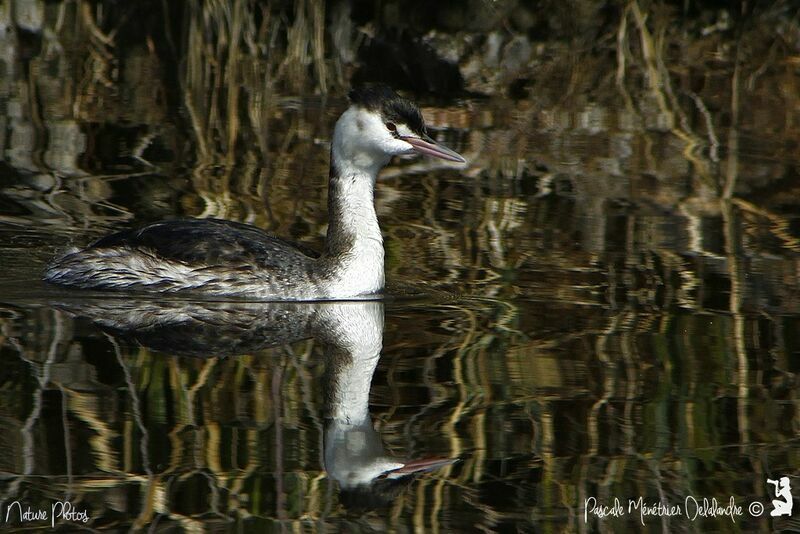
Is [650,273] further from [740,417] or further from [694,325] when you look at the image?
[740,417]

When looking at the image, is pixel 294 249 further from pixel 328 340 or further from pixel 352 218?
pixel 328 340

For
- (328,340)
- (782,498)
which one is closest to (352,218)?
(328,340)

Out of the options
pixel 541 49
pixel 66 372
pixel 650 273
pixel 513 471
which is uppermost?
pixel 541 49

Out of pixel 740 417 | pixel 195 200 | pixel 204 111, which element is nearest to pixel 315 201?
pixel 195 200

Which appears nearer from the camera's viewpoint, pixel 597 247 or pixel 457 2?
pixel 597 247

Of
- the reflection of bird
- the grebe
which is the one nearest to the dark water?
the reflection of bird

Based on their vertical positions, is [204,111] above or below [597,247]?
above

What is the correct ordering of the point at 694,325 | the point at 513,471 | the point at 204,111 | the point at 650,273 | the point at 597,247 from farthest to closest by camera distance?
the point at 204,111 → the point at 597,247 → the point at 650,273 → the point at 694,325 → the point at 513,471

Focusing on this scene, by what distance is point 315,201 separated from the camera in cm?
1032

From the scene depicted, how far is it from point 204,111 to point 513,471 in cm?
814
